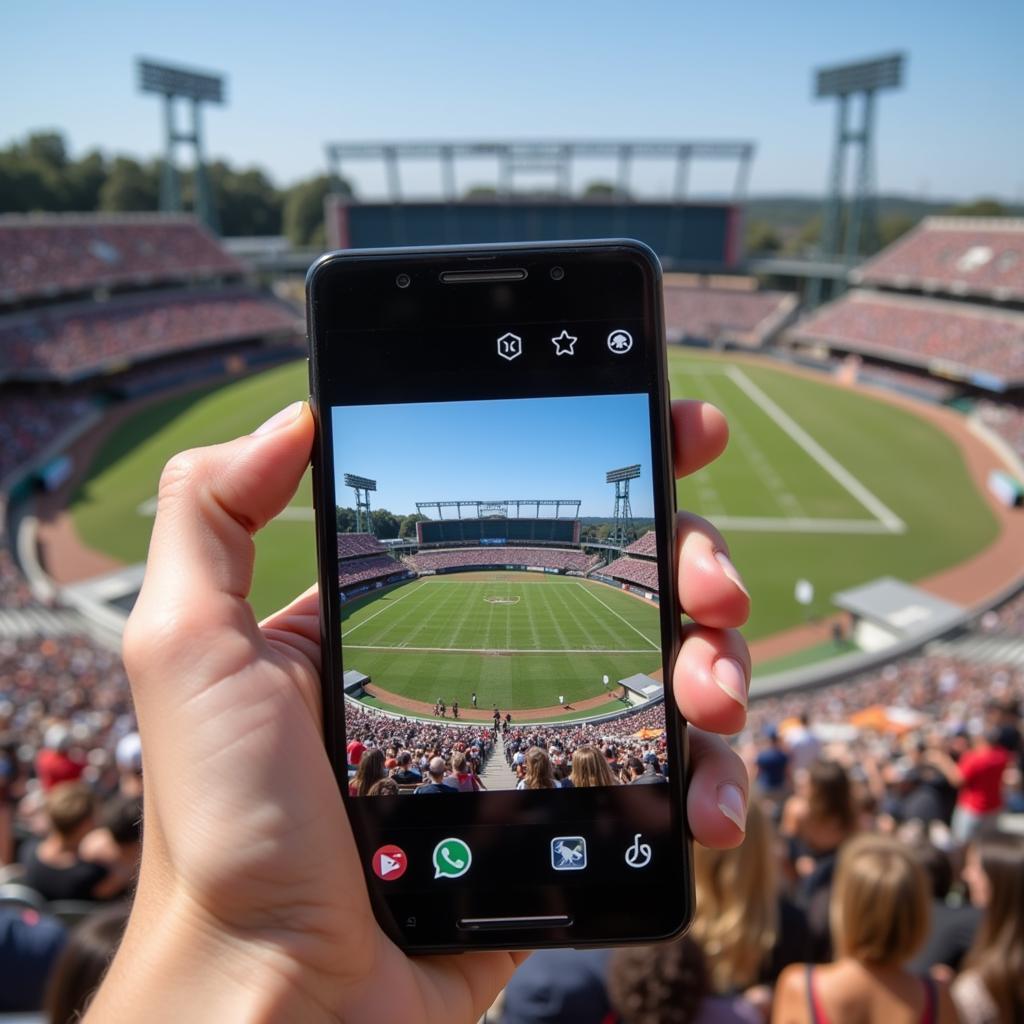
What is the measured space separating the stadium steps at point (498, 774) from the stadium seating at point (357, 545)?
773 mm

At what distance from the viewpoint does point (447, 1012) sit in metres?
2.44

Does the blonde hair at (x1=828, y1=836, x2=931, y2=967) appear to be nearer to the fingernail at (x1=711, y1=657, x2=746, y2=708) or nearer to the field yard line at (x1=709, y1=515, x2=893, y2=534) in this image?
the fingernail at (x1=711, y1=657, x2=746, y2=708)

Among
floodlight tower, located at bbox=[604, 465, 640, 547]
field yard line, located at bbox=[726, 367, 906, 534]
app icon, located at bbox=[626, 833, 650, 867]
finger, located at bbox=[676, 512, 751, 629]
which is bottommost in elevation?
field yard line, located at bbox=[726, 367, 906, 534]

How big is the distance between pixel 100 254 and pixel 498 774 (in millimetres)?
61314

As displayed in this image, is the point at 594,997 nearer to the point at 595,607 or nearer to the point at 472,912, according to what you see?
the point at 472,912

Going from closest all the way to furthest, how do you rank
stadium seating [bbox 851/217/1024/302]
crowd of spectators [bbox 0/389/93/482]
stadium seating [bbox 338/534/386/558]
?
stadium seating [bbox 338/534/386/558] → crowd of spectators [bbox 0/389/93/482] → stadium seating [bbox 851/217/1024/302]

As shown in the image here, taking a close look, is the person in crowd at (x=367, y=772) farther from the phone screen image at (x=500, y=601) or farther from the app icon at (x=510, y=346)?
the app icon at (x=510, y=346)

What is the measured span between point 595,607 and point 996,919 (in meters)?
2.72

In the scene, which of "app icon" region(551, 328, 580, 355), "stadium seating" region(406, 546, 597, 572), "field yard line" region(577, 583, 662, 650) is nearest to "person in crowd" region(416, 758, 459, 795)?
"stadium seating" region(406, 546, 597, 572)

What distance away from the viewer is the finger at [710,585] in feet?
8.79

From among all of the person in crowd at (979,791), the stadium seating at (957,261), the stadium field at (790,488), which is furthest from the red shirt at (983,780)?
the stadium seating at (957,261)

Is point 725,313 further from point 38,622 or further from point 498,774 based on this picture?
point 498,774

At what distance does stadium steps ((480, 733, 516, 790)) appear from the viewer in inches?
103

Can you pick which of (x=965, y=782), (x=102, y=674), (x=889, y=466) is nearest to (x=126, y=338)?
(x=102, y=674)
